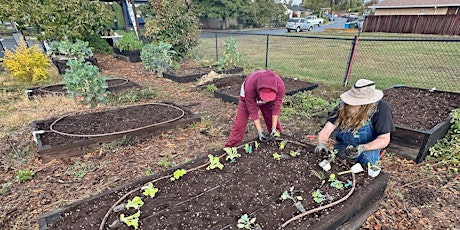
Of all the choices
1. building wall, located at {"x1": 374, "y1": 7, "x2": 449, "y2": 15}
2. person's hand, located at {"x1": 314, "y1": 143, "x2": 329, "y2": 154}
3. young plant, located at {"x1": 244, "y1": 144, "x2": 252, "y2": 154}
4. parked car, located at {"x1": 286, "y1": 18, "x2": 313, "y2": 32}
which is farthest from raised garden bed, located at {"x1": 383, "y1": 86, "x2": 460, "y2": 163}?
building wall, located at {"x1": 374, "y1": 7, "x2": 449, "y2": 15}

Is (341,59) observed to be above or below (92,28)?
below

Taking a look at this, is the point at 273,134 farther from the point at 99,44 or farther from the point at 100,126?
the point at 99,44

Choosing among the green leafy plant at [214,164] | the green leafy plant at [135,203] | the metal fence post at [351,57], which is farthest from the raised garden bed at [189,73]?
the green leafy plant at [135,203]

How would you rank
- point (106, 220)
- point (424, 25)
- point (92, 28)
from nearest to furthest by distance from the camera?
point (106, 220), point (92, 28), point (424, 25)

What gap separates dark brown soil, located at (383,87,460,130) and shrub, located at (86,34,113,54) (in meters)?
11.2

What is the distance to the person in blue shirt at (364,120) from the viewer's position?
198cm

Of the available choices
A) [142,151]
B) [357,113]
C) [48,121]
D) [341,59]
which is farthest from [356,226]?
[341,59]

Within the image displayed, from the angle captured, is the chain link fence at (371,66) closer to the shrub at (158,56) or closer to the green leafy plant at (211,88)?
the green leafy plant at (211,88)

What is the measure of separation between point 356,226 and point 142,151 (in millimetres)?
2719

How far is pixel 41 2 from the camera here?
807cm

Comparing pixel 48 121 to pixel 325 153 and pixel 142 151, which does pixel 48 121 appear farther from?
pixel 325 153

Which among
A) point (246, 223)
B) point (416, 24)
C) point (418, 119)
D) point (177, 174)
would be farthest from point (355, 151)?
point (416, 24)

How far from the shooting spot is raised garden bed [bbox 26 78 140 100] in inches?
220

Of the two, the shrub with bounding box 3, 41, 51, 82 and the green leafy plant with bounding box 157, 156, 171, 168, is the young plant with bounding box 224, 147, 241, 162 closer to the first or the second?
the green leafy plant with bounding box 157, 156, 171, 168
